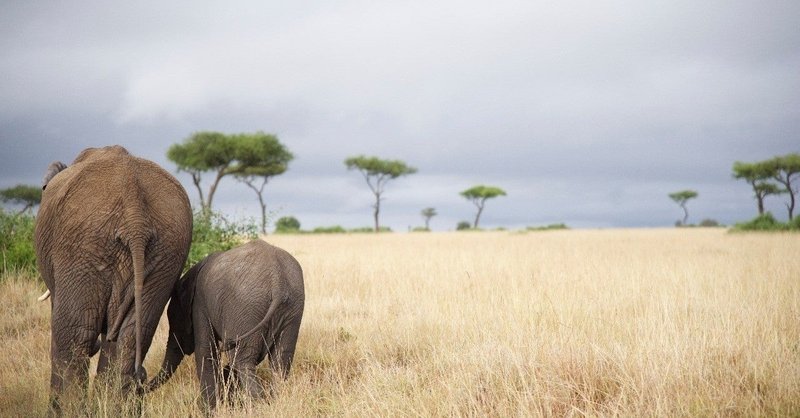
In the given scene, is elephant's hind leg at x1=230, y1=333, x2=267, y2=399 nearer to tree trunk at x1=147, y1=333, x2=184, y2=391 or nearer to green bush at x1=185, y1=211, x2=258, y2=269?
tree trunk at x1=147, y1=333, x2=184, y2=391

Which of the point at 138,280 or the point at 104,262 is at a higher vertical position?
the point at 104,262

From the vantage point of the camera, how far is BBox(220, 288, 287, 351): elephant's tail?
4379 millimetres

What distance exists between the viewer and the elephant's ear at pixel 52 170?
201 inches

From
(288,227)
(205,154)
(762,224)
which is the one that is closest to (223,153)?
(205,154)

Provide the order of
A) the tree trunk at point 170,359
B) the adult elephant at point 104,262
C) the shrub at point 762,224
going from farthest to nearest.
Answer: the shrub at point 762,224
the tree trunk at point 170,359
the adult elephant at point 104,262

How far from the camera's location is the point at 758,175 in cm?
5850

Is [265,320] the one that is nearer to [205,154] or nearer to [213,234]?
[213,234]

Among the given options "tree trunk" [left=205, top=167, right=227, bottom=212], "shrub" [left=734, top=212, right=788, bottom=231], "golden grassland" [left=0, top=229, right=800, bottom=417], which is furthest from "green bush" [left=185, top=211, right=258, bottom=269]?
"shrub" [left=734, top=212, right=788, bottom=231]

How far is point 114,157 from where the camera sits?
4621 mm

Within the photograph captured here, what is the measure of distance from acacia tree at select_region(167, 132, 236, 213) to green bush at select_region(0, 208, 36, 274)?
2657 cm

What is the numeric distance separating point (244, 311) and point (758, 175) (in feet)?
216

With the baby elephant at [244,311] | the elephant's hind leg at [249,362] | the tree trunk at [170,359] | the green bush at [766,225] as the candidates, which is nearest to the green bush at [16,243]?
the tree trunk at [170,359]

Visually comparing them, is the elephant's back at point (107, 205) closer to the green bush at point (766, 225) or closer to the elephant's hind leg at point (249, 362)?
the elephant's hind leg at point (249, 362)

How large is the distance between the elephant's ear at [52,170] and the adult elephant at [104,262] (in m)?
0.57
